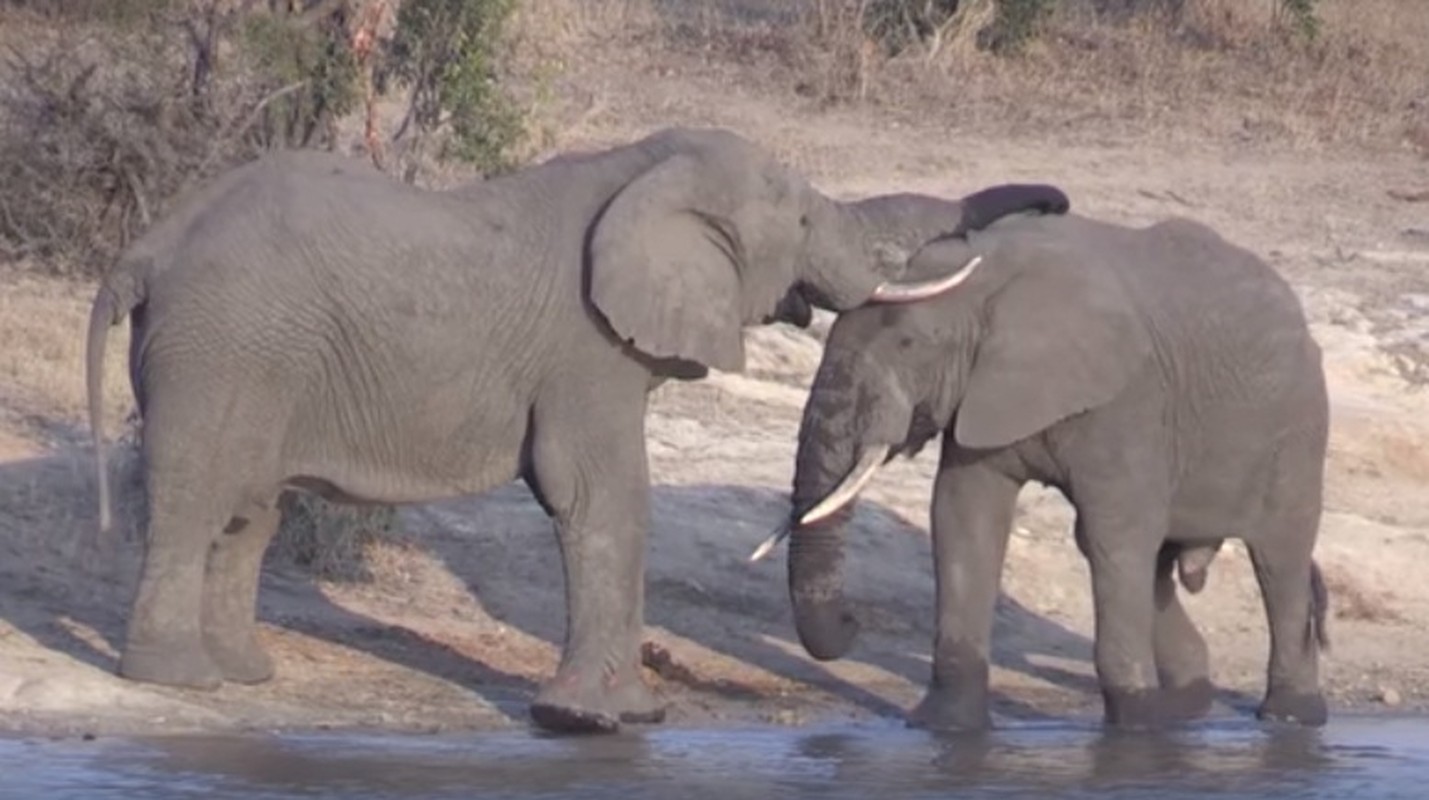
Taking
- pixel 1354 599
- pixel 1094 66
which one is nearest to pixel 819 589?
pixel 1354 599

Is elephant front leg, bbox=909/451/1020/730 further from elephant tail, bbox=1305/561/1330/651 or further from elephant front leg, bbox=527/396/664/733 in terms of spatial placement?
elephant tail, bbox=1305/561/1330/651

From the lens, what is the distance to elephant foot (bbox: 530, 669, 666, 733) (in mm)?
9711

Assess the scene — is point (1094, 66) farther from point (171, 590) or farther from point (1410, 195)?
point (171, 590)

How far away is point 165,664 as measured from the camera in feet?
31.8

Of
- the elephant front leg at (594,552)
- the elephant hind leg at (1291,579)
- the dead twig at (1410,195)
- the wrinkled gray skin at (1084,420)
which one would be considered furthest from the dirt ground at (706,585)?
the dead twig at (1410,195)

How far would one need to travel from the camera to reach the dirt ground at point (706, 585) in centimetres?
1026

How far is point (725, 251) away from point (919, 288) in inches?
23.0

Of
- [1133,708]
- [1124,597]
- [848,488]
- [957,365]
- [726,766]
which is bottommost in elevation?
[726,766]

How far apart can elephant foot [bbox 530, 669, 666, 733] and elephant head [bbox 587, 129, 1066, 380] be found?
36.8 inches

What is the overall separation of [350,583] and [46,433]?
1594mm

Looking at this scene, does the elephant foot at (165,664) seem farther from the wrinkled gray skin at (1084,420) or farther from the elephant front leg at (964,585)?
the elephant front leg at (964,585)

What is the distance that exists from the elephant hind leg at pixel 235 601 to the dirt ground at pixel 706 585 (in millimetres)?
94

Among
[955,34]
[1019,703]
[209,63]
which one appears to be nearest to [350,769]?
[1019,703]

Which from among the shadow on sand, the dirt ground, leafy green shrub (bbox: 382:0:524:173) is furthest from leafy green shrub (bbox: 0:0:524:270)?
the shadow on sand
